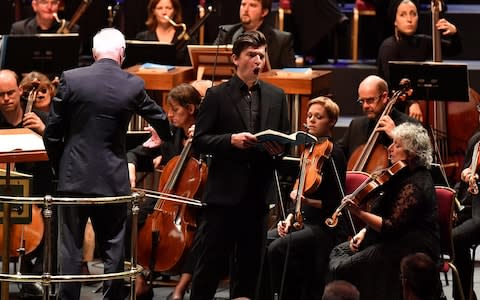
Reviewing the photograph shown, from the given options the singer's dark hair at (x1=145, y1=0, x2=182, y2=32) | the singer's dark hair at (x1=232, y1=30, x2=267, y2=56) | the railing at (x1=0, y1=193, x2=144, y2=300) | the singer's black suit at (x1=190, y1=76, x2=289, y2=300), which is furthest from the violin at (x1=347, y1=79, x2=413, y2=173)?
the singer's dark hair at (x1=145, y1=0, x2=182, y2=32)

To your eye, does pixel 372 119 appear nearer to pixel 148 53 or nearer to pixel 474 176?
pixel 474 176

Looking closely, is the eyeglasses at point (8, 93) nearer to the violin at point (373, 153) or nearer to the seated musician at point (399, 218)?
the violin at point (373, 153)

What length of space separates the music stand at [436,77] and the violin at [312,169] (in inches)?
58.0

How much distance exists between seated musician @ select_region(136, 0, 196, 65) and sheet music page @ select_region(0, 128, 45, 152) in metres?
3.32

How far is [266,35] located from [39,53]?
1.66 meters

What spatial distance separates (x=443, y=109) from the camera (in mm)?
9250

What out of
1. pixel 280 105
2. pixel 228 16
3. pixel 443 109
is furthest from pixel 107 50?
pixel 228 16

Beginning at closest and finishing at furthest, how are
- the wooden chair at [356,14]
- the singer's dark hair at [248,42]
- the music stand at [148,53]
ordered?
the singer's dark hair at [248,42] < the music stand at [148,53] < the wooden chair at [356,14]

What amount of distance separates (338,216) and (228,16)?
441 cm

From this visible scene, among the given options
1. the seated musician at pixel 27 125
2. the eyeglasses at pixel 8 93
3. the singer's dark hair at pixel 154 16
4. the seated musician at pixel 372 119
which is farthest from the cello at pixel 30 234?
the singer's dark hair at pixel 154 16

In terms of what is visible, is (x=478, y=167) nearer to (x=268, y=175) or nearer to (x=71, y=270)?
(x=268, y=175)

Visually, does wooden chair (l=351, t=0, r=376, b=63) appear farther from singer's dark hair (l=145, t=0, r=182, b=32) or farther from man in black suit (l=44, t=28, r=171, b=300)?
man in black suit (l=44, t=28, r=171, b=300)

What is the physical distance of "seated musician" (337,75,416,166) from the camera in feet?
26.7

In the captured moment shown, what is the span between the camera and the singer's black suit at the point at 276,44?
31.0 ft
